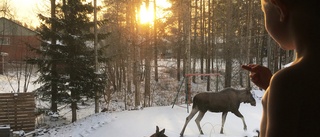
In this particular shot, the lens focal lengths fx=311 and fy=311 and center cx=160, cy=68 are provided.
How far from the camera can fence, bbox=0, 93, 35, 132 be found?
54.9 feet

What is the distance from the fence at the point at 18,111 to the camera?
1673 cm

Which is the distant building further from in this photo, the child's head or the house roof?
the child's head

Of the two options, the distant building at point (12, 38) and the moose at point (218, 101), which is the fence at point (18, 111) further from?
the distant building at point (12, 38)

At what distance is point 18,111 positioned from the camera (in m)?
Result: 16.9

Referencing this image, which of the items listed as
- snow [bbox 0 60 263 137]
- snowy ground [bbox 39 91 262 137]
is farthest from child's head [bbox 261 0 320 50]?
snowy ground [bbox 39 91 262 137]

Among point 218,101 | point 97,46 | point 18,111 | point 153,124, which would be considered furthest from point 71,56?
point 218,101

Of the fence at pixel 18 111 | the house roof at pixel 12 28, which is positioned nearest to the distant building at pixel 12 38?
the house roof at pixel 12 28

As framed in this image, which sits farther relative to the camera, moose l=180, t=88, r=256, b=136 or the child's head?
moose l=180, t=88, r=256, b=136

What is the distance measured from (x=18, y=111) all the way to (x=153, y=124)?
8556 millimetres

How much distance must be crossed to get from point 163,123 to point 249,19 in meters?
14.5

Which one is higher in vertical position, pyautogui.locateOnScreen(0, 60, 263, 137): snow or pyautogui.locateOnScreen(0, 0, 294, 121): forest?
pyautogui.locateOnScreen(0, 0, 294, 121): forest

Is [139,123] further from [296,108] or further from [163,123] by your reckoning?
[296,108]

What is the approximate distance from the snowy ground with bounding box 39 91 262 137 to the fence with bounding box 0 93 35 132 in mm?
2417

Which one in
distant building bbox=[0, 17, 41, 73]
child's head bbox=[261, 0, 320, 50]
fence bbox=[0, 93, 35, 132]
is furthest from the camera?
distant building bbox=[0, 17, 41, 73]
